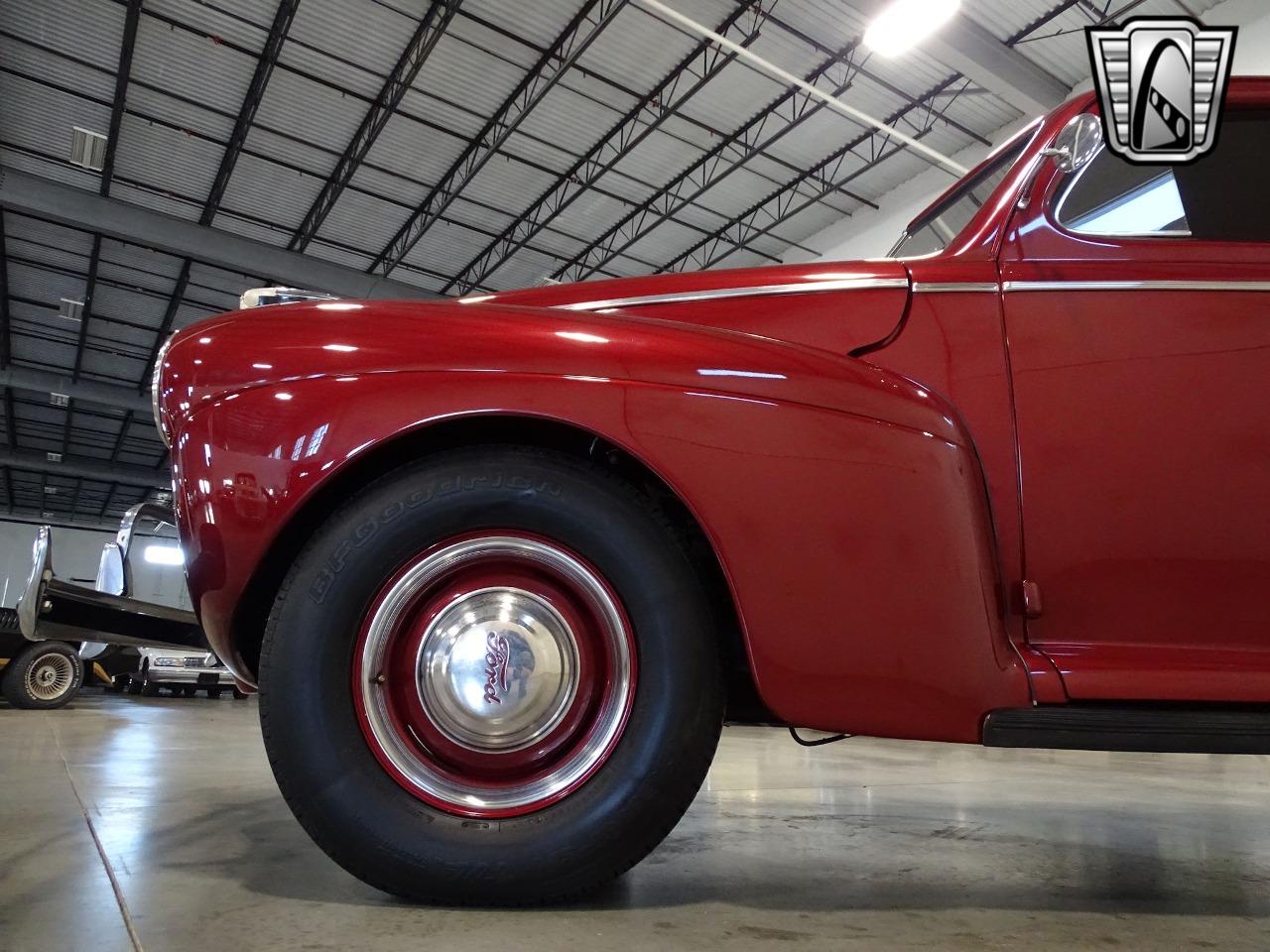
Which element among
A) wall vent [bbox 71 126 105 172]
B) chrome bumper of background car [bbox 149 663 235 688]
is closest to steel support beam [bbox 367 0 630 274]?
wall vent [bbox 71 126 105 172]

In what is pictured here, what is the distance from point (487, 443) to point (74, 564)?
120 feet

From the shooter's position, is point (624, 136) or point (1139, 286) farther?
point (624, 136)

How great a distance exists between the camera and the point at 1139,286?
1809mm

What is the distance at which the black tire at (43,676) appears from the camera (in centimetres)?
915

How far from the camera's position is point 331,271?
14.8 metres

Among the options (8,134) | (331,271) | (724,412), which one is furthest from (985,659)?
(8,134)

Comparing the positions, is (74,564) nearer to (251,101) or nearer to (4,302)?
(4,302)

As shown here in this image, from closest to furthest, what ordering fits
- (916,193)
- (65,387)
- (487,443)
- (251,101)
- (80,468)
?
(487,443) < (251,101) < (916,193) < (65,387) < (80,468)

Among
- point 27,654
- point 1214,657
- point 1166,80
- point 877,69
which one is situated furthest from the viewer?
point 877,69

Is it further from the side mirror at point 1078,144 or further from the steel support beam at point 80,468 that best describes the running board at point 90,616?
the steel support beam at point 80,468

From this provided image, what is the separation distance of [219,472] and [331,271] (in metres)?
14.4

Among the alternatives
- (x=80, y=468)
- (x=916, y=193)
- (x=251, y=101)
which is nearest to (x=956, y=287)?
(x=916, y=193)

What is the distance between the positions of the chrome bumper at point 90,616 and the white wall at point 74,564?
92.2 ft

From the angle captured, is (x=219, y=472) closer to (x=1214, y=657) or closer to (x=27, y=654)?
(x=1214, y=657)
